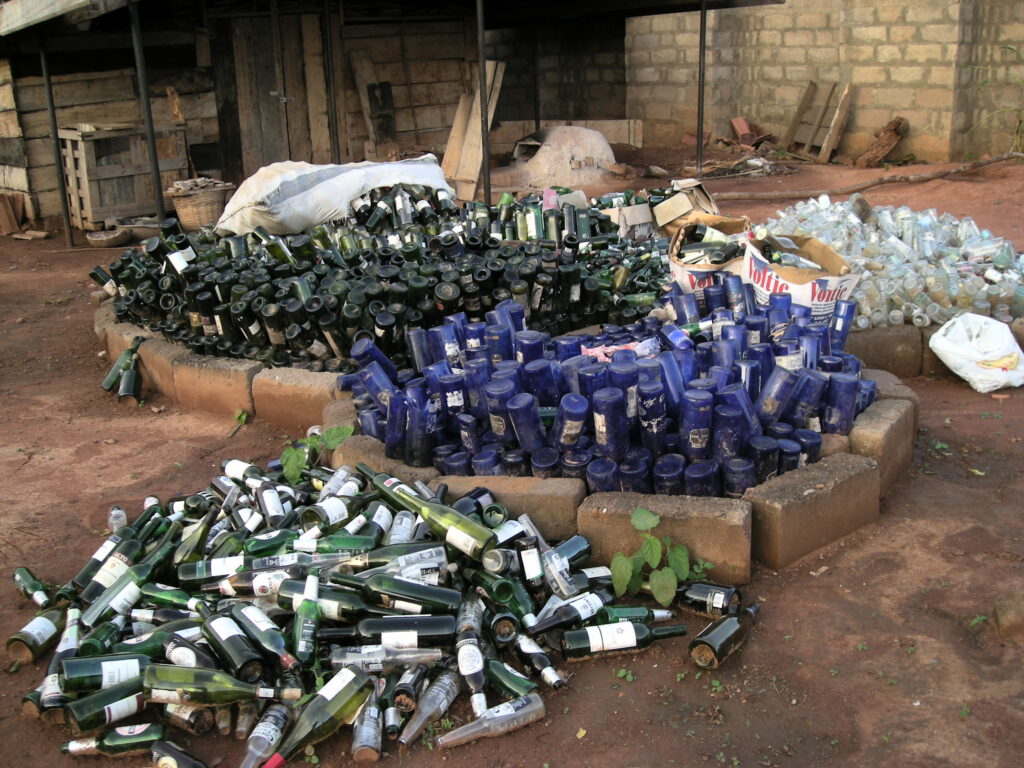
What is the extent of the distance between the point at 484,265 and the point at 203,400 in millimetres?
1883

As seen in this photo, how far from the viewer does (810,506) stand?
3711 mm

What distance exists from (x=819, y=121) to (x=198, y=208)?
9054 mm

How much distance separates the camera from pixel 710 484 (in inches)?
149

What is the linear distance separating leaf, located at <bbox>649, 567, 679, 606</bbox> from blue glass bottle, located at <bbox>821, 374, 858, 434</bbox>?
1.12 metres

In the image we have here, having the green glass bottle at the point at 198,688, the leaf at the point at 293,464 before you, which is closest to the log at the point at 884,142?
the leaf at the point at 293,464

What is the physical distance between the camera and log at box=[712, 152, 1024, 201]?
11.8 metres

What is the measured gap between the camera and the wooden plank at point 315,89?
1304 centimetres

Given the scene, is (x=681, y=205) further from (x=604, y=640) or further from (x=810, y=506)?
(x=604, y=640)

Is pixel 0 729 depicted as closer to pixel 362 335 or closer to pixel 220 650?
pixel 220 650

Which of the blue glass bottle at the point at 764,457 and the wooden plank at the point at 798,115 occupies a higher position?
the wooden plank at the point at 798,115

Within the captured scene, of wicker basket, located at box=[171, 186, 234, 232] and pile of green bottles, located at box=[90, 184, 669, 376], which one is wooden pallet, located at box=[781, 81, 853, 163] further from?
wicker basket, located at box=[171, 186, 234, 232]

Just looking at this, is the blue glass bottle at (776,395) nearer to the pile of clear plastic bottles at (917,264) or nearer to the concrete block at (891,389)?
the concrete block at (891,389)

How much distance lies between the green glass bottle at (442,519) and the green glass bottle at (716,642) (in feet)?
2.60

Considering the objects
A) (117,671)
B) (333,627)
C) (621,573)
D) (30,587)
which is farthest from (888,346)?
(30,587)
